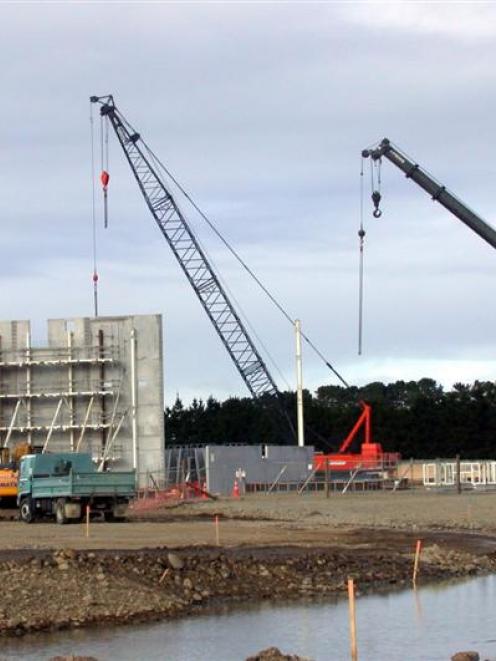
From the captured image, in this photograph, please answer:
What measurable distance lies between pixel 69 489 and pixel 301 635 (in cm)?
2802

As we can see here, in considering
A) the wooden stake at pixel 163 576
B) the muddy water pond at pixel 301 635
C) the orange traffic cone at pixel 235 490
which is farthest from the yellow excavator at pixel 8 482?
the muddy water pond at pixel 301 635

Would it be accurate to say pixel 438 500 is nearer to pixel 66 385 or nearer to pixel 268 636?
pixel 66 385

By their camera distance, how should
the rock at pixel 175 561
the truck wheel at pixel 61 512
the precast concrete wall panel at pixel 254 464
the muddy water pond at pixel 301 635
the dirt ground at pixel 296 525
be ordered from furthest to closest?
the precast concrete wall panel at pixel 254 464
the truck wheel at pixel 61 512
the dirt ground at pixel 296 525
the rock at pixel 175 561
the muddy water pond at pixel 301 635

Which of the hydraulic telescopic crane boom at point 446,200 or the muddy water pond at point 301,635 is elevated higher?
the hydraulic telescopic crane boom at point 446,200

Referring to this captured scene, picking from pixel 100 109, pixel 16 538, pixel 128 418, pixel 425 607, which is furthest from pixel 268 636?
pixel 100 109

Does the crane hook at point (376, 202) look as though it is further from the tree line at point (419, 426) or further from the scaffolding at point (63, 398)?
the tree line at point (419, 426)

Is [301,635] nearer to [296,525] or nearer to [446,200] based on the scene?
[296,525]

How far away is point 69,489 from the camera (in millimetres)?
52781

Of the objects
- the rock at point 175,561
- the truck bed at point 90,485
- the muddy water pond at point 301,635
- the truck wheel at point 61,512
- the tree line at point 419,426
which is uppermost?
the tree line at point 419,426

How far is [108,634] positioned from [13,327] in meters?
57.6

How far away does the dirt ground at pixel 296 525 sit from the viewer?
41250 millimetres

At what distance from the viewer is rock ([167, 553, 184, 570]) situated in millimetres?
30969

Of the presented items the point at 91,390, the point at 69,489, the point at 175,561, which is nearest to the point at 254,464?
the point at 91,390

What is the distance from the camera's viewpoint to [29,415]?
266ft
